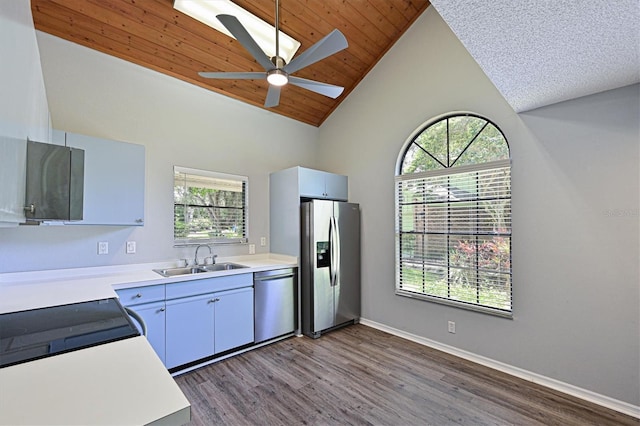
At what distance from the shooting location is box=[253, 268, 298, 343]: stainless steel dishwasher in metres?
3.23

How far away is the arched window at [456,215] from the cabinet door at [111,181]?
281cm

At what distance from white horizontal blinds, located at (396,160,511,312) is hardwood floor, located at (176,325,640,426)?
0.72 meters

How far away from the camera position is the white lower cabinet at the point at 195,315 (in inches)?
98.6

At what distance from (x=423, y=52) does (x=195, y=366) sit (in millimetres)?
4148

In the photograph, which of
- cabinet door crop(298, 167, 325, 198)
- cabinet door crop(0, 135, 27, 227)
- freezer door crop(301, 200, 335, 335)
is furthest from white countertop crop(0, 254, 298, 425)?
cabinet door crop(298, 167, 325, 198)

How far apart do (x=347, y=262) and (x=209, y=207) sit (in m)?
1.88

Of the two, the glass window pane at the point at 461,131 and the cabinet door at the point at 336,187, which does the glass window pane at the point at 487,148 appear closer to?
the glass window pane at the point at 461,131

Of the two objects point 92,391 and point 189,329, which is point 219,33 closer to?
point 189,329

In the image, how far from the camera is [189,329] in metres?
2.72

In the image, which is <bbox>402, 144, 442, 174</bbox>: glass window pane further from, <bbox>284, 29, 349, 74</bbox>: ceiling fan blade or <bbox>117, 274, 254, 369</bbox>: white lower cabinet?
<bbox>117, 274, 254, 369</bbox>: white lower cabinet

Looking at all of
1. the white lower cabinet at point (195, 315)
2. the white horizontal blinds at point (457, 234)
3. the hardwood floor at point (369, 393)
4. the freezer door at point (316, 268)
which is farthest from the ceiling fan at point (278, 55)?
the hardwood floor at point (369, 393)

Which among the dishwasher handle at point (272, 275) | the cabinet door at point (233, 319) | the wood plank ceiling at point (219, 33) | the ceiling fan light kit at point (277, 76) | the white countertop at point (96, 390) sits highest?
the wood plank ceiling at point (219, 33)

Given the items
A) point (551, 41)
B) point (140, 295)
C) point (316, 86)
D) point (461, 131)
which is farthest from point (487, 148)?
point (140, 295)

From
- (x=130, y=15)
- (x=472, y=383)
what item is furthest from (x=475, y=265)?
(x=130, y=15)
